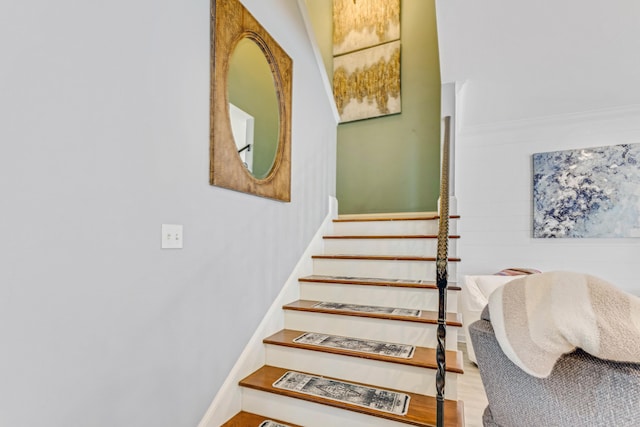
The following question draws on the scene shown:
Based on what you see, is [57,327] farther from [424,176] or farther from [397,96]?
[397,96]

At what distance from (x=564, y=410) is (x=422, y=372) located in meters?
0.91

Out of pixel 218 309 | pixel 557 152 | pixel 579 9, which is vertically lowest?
pixel 218 309

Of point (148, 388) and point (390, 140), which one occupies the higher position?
point (390, 140)

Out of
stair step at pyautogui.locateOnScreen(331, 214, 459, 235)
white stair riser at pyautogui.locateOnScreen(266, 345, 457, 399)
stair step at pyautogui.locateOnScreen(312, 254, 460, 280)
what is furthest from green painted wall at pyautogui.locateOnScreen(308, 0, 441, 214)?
white stair riser at pyautogui.locateOnScreen(266, 345, 457, 399)

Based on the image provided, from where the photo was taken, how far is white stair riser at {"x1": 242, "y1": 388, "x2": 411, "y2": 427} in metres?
1.43

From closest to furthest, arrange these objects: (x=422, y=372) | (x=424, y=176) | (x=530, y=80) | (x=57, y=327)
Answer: (x=57, y=327) < (x=422, y=372) < (x=530, y=80) < (x=424, y=176)

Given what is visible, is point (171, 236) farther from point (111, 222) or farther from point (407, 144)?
point (407, 144)

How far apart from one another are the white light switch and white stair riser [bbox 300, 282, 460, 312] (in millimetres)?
1225

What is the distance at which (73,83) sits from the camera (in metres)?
0.97

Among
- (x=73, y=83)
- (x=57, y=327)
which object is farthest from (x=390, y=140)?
(x=57, y=327)

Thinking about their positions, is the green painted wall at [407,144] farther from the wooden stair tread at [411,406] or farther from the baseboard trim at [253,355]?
the wooden stair tread at [411,406]

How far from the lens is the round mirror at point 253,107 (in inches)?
69.2

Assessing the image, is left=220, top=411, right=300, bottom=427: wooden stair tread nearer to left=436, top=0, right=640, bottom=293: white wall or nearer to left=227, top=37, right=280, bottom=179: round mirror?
left=227, top=37, right=280, bottom=179: round mirror

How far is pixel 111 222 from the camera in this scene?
1079 millimetres
